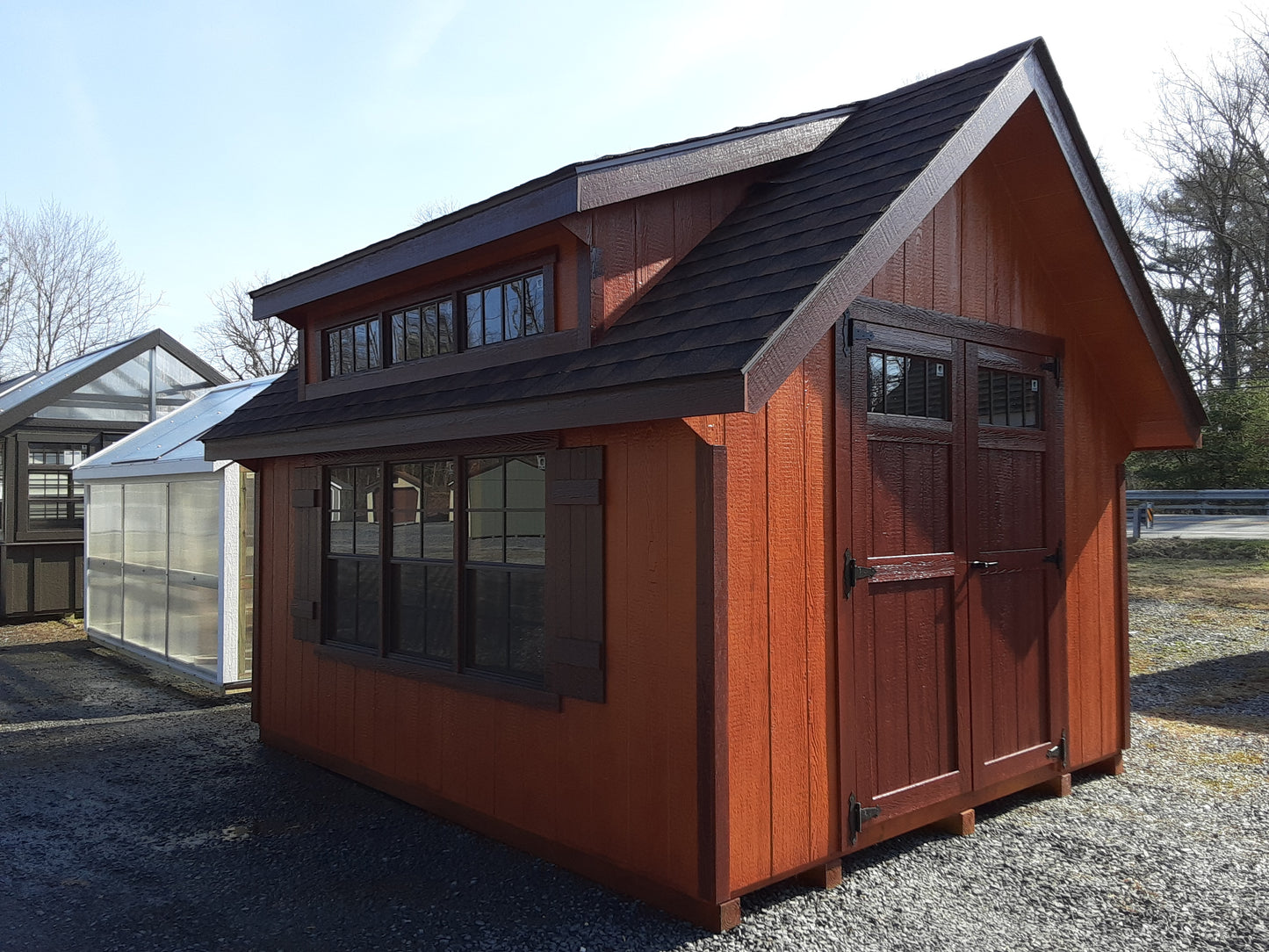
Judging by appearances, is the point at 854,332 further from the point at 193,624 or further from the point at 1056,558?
the point at 193,624

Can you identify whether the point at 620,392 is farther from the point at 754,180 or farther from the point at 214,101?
the point at 214,101

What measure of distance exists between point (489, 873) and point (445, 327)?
2.98 m

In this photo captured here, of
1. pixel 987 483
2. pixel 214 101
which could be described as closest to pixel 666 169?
pixel 987 483

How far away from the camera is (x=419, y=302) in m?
5.76

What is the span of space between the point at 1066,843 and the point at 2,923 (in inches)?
198

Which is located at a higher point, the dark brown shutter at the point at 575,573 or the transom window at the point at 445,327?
the transom window at the point at 445,327

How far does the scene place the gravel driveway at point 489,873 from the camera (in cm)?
388

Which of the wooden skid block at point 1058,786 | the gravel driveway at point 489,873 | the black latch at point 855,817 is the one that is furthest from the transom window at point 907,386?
the wooden skid block at point 1058,786

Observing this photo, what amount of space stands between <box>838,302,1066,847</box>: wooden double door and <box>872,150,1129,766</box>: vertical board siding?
10cm

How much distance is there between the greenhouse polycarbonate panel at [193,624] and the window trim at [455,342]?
3.52 m

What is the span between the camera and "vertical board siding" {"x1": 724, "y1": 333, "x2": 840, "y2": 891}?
3.95 meters

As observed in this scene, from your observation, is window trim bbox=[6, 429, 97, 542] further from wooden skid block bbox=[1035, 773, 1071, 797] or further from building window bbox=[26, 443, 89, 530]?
wooden skid block bbox=[1035, 773, 1071, 797]

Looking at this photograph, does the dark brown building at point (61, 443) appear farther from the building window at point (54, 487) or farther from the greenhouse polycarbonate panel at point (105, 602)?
the greenhouse polycarbonate panel at point (105, 602)

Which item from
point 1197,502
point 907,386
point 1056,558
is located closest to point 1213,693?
point 1056,558
